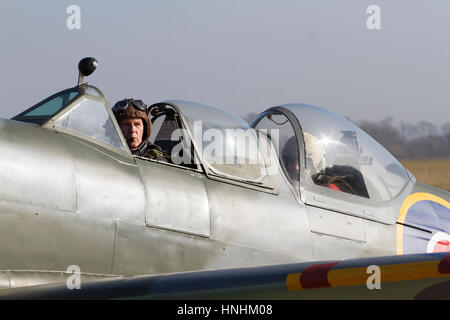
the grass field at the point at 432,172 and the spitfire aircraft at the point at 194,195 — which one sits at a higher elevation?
the grass field at the point at 432,172

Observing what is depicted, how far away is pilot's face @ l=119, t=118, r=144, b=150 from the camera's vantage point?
509 centimetres

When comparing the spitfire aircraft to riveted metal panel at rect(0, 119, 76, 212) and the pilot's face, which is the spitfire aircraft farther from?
the pilot's face

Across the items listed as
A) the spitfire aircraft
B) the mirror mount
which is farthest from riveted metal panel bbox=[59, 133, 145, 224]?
the mirror mount

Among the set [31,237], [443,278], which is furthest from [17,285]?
[443,278]

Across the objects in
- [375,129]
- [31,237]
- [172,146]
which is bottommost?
[31,237]

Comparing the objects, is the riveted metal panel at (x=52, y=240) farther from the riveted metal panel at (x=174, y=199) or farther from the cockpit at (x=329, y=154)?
the cockpit at (x=329, y=154)

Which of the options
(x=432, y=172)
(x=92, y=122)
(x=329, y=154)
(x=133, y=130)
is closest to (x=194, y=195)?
(x=92, y=122)

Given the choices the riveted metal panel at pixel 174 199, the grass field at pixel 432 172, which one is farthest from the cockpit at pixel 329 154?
the grass field at pixel 432 172

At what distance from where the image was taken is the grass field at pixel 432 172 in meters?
25.8

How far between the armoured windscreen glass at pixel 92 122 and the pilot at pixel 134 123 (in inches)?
19.7

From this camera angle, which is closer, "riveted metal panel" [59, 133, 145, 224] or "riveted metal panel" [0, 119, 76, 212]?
"riveted metal panel" [0, 119, 76, 212]

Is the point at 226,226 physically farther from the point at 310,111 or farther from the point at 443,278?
the point at 443,278

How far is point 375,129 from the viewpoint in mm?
17250

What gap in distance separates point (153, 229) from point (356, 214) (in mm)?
1582
